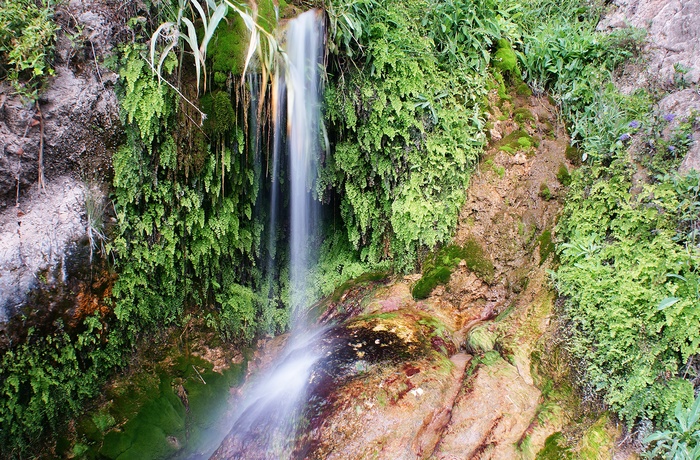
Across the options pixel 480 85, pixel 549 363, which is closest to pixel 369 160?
pixel 480 85

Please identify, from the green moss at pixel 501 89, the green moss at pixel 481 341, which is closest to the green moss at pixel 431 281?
the green moss at pixel 481 341

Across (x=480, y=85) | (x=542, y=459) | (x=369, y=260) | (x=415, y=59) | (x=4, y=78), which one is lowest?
(x=542, y=459)

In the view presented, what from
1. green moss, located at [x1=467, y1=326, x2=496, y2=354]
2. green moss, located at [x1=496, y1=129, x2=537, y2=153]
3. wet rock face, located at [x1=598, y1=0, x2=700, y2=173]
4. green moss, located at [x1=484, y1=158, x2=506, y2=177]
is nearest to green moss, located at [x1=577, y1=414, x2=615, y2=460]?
Answer: green moss, located at [x1=467, y1=326, x2=496, y2=354]

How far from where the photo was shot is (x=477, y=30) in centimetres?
569

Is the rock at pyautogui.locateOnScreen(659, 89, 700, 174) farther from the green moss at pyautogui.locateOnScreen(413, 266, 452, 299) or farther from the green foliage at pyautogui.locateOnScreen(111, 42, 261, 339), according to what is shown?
the green foliage at pyautogui.locateOnScreen(111, 42, 261, 339)

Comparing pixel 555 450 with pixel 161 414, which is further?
pixel 161 414

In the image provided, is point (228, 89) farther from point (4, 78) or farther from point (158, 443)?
point (158, 443)

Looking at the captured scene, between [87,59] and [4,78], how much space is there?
0.74 meters

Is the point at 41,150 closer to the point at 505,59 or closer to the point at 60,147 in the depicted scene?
the point at 60,147

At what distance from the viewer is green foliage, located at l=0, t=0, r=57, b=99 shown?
156 inches

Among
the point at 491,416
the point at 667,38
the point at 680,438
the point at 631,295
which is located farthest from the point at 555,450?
the point at 667,38

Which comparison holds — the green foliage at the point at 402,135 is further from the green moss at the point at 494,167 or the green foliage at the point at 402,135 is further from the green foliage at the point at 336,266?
the green foliage at the point at 336,266

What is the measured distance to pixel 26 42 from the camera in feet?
13.1

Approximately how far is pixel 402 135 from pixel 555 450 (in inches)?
138
